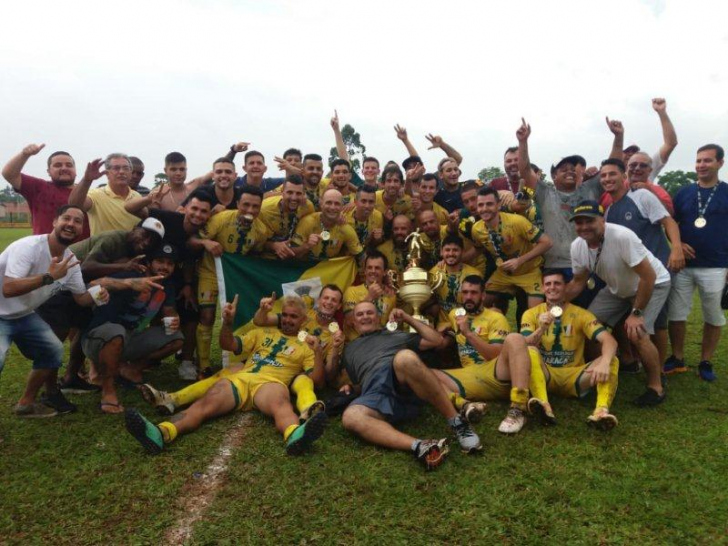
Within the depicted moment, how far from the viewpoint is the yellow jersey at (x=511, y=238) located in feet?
19.3

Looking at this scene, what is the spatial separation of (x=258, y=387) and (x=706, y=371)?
4882mm

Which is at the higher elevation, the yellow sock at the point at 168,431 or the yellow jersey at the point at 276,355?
the yellow jersey at the point at 276,355

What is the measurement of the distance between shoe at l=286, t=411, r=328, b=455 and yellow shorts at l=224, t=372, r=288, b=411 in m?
0.96

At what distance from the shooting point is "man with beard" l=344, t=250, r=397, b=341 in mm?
5667

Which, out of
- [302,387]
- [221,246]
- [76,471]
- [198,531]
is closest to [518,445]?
[302,387]

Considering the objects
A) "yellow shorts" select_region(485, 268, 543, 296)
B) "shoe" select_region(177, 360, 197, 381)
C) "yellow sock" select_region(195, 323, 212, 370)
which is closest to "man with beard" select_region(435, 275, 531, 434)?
Result: "yellow shorts" select_region(485, 268, 543, 296)

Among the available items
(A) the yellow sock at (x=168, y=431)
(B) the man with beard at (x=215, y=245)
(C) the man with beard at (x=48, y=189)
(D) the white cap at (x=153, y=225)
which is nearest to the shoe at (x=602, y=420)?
(A) the yellow sock at (x=168, y=431)

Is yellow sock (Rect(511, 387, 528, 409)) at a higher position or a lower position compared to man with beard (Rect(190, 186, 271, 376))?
lower

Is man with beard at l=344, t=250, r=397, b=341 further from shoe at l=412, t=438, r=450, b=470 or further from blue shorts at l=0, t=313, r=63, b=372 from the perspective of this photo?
blue shorts at l=0, t=313, r=63, b=372

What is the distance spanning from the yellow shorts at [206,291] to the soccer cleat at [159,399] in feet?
5.24

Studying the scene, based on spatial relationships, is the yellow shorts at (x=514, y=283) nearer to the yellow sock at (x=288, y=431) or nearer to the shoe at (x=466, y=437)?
the shoe at (x=466, y=437)

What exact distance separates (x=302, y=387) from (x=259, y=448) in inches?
33.6

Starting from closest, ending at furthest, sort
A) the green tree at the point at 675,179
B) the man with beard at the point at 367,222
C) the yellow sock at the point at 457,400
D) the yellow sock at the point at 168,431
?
the yellow sock at the point at 168,431 → the yellow sock at the point at 457,400 → the man with beard at the point at 367,222 → the green tree at the point at 675,179

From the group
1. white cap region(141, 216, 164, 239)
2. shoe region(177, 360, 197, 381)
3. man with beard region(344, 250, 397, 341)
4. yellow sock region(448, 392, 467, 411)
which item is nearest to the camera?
yellow sock region(448, 392, 467, 411)
